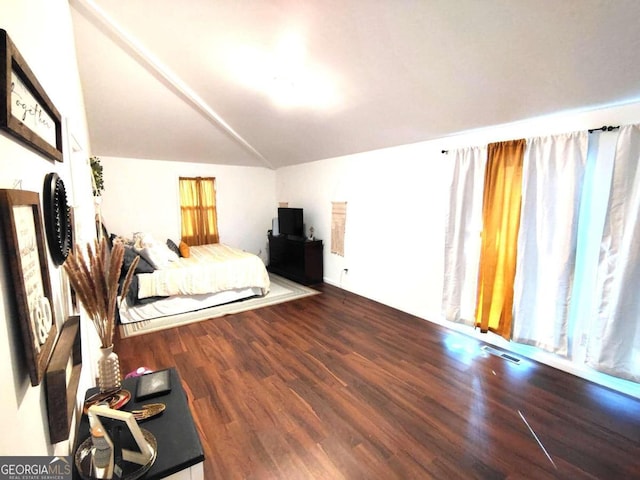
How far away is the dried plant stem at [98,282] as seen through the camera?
0.98 metres

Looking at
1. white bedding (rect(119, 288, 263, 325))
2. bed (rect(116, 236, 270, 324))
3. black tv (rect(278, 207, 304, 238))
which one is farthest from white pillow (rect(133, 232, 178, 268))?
black tv (rect(278, 207, 304, 238))

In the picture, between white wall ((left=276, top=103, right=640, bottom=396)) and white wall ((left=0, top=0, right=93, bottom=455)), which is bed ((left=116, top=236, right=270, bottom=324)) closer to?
white wall ((left=276, top=103, right=640, bottom=396))

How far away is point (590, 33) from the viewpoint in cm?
176

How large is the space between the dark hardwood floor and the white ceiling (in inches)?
91.9

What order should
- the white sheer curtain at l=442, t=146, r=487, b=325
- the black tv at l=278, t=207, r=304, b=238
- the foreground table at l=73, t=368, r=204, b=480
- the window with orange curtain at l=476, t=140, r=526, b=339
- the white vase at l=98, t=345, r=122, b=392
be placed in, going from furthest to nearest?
1. the black tv at l=278, t=207, r=304, b=238
2. the white sheer curtain at l=442, t=146, r=487, b=325
3. the window with orange curtain at l=476, t=140, r=526, b=339
4. the white vase at l=98, t=345, r=122, b=392
5. the foreground table at l=73, t=368, r=204, b=480

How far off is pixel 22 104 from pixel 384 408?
247 cm

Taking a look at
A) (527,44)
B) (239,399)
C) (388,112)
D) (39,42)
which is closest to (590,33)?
(527,44)

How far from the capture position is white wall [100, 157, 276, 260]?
→ 5.13 metres

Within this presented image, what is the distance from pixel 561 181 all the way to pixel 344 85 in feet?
6.97

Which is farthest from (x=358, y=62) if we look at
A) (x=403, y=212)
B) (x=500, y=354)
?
(x=500, y=354)

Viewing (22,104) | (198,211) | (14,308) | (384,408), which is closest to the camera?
(14,308)

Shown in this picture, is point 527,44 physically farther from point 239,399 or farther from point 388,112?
point 239,399

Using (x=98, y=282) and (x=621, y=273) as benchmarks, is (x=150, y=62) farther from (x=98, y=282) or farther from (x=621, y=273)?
(x=621, y=273)

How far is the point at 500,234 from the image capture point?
2891mm
